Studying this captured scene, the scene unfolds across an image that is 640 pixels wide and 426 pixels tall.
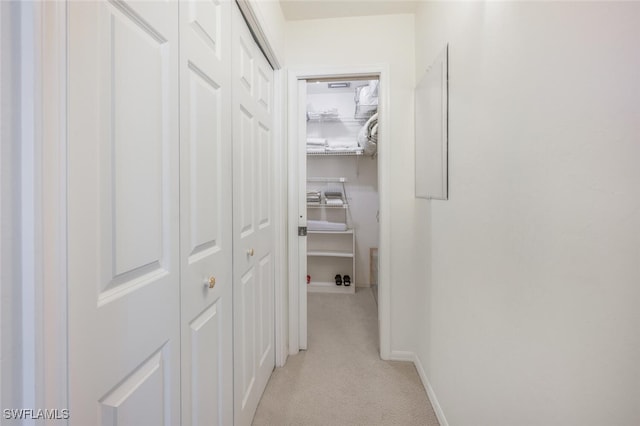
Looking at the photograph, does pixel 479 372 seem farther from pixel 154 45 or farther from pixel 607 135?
pixel 154 45

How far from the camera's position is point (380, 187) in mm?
2014

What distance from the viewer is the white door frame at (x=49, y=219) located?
403 mm

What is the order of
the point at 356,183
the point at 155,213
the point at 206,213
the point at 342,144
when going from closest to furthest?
1. the point at 155,213
2. the point at 206,213
3. the point at 342,144
4. the point at 356,183

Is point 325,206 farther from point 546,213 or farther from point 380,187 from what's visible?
point 546,213

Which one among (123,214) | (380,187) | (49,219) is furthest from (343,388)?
(49,219)

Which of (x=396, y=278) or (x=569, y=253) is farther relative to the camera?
(x=396, y=278)

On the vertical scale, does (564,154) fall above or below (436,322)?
above

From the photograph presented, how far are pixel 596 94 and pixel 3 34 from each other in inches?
39.4

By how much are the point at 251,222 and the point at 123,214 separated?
857 mm

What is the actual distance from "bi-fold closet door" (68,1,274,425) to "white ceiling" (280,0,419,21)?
2.68 feet

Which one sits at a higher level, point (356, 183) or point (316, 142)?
point (316, 142)

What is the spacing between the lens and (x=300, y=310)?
2.12m

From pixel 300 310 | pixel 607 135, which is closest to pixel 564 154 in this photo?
pixel 607 135

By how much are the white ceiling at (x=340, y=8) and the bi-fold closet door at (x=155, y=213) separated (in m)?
0.82
